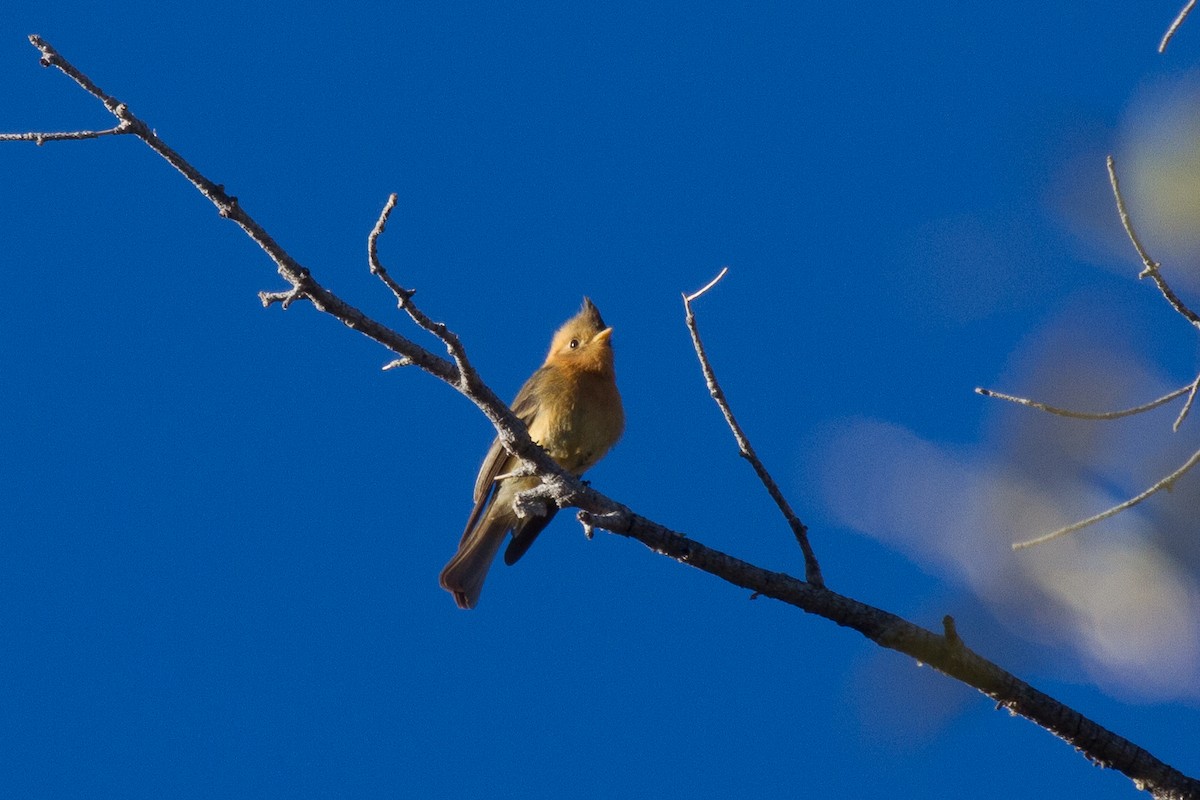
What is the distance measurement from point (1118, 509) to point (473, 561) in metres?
4.88

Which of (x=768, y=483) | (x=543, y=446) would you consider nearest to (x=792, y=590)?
(x=768, y=483)

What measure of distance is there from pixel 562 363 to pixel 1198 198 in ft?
17.5

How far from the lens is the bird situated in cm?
723

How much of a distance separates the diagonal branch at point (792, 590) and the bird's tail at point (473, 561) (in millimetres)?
2967

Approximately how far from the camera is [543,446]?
7.18m

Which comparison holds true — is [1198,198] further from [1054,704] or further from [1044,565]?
[1054,704]

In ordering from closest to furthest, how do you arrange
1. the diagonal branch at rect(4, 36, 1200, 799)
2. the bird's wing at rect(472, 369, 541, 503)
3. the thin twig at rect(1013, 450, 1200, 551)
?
the thin twig at rect(1013, 450, 1200, 551), the diagonal branch at rect(4, 36, 1200, 799), the bird's wing at rect(472, 369, 541, 503)

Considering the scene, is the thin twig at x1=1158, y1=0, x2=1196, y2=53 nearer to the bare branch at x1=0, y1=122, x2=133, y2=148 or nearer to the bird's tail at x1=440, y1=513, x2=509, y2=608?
the bare branch at x1=0, y1=122, x2=133, y2=148

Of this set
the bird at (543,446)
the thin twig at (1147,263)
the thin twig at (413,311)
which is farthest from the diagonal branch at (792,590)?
the bird at (543,446)

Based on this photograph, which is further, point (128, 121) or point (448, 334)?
point (448, 334)

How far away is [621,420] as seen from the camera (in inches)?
302

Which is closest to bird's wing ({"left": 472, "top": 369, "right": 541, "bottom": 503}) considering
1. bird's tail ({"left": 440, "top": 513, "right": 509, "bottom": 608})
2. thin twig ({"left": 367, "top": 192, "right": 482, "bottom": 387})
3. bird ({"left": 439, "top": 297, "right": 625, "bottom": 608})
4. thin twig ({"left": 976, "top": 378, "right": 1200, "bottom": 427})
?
bird ({"left": 439, "top": 297, "right": 625, "bottom": 608})

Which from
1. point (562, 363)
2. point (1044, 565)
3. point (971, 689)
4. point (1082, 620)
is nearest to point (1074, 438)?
point (1044, 565)

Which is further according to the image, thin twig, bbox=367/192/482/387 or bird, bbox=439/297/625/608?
bird, bbox=439/297/625/608
